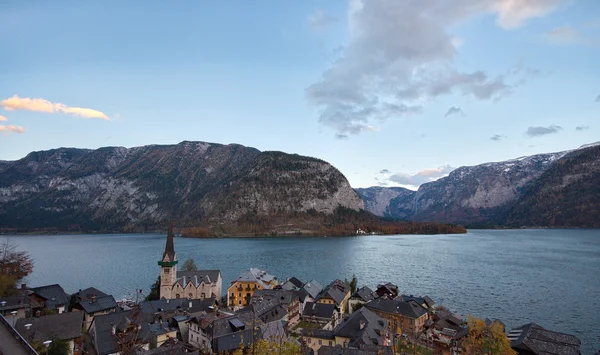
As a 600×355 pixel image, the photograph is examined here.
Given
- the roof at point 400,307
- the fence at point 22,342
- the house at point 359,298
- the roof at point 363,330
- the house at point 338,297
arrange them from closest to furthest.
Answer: the fence at point 22,342
the roof at point 363,330
the roof at point 400,307
the house at point 338,297
the house at point 359,298

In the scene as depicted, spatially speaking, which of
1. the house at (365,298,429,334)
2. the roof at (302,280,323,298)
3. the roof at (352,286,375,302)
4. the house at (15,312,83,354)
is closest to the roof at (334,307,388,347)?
the house at (365,298,429,334)

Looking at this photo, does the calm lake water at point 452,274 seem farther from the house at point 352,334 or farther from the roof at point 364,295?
the house at point 352,334

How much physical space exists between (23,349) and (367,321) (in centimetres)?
2816

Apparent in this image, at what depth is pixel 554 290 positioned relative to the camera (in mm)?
62750

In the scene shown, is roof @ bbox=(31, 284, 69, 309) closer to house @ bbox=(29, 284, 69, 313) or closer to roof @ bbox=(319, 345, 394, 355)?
house @ bbox=(29, 284, 69, 313)

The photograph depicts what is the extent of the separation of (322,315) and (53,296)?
109 ft

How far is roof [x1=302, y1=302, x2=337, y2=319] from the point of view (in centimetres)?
4464

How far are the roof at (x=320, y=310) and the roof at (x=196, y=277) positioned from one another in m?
15.4

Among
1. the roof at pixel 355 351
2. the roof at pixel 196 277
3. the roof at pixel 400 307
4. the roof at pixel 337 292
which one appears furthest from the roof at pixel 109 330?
the roof at pixel 400 307

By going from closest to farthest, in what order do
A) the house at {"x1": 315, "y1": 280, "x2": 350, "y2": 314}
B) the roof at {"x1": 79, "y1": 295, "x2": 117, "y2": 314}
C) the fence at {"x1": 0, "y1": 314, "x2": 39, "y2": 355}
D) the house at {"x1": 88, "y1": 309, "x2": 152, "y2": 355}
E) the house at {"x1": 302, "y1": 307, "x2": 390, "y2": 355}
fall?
the fence at {"x1": 0, "y1": 314, "x2": 39, "y2": 355}
the house at {"x1": 88, "y1": 309, "x2": 152, "y2": 355}
the house at {"x1": 302, "y1": 307, "x2": 390, "y2": 355}
the roof at {"x1": 79, "y1": 295, "x2": 117, "y2": 314}
the house at {"x1": 315, "y1": 280, "x2": 350, "y2": 314}

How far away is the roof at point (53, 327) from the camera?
30.7m

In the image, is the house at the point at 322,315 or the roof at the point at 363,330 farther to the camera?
the house at the point at 322,315

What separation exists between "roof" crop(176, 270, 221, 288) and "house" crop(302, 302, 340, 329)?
1556 centimetres

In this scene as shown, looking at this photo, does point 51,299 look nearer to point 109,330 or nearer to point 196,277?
point 109,330
